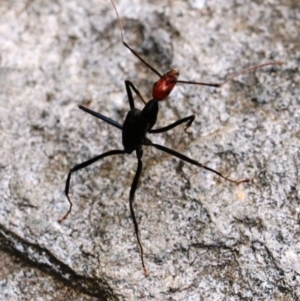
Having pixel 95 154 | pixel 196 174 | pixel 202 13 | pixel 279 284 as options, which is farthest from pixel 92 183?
pixel 202 13

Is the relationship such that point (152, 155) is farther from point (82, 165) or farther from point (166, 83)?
point (166, 83)

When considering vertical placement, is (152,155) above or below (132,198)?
above

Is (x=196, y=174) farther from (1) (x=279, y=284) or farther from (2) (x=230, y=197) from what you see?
(1) (x=279, y=284)

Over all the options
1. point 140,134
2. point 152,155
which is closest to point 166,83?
point 140,134

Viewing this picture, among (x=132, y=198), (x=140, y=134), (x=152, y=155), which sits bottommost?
(x=132, y=198)

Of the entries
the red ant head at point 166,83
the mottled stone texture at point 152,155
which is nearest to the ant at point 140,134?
the red ant head at point 166,83

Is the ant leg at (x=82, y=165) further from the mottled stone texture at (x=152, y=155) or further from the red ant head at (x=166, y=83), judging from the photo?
the red ant head at (x=166, y=83)

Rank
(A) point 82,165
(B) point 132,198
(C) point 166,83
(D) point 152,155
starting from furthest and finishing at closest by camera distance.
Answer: (D) point 152,155, (A) point 82,165, (B) point 132,198, (C) point 166,83

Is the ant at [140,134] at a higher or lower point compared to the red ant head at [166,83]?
lower
